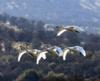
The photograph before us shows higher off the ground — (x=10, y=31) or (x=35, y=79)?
(x=10, y=31)

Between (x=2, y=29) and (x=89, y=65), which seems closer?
(x=89, y=65)

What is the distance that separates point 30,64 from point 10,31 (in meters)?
40.7

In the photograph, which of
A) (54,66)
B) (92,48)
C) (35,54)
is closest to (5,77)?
(54,66)

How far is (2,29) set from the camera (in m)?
96.4

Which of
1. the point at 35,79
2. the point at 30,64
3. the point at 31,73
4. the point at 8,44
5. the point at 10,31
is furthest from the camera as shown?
the point at 10,31

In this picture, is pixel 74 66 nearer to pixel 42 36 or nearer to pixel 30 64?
pixel 30 64

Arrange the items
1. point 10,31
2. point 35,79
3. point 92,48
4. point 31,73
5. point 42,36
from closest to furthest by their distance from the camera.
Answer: point 35,79
point 31,73
point 92,48
point 42,36
point 10,31

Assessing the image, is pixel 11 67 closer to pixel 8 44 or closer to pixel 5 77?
pixel 5 77

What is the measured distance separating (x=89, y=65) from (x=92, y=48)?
2202cm

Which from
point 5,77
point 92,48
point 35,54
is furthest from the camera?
point 92,48

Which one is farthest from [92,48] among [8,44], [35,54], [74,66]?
[35,54]

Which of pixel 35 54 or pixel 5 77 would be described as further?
pixel 5 77

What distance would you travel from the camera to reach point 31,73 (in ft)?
128

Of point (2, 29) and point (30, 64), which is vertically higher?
point (2, 29)
